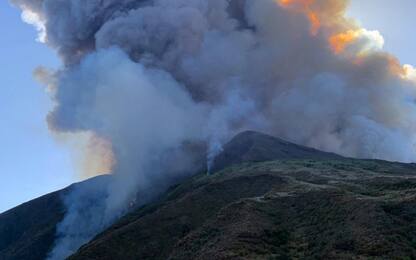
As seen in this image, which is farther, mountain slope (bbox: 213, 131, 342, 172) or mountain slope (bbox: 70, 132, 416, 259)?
mountain slope (bbox: 213, 131, 342, 172)

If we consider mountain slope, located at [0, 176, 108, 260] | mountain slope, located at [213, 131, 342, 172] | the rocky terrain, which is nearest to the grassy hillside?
the rocky terrain

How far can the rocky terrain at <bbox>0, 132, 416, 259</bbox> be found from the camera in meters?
37.0

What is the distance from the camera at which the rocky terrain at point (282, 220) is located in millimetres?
36969

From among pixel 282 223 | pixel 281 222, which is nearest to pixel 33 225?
pixel 281 222

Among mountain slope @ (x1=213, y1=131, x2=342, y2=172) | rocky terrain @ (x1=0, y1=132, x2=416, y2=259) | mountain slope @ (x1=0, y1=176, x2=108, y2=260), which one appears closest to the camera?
rocky terrain @ (x1=0, y1=132, x2=416, y2=259)

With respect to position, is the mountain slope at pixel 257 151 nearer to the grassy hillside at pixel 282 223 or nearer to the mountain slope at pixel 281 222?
the mountain slope at pixel 281 222

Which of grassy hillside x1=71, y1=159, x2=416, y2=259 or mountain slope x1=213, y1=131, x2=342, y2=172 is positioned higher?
mountain slope x1=213, y1=131, x2=342, y2=172

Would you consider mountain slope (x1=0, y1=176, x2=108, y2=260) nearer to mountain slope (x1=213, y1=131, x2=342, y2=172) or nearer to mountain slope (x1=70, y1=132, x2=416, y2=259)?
mountain slope (x1=70, y1=132, x2=416, y2=259)

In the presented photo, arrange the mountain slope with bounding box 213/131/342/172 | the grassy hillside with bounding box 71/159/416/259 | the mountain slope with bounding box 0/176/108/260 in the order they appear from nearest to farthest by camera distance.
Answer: the grassy hillside with bounding box 71/159/416/259, the mountain slope with bounding box 0/176/108/260, the mountain slope with bounding box 213/131/342/172

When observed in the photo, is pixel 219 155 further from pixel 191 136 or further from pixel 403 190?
→ pixel 403 190

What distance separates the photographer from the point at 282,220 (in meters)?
45.4

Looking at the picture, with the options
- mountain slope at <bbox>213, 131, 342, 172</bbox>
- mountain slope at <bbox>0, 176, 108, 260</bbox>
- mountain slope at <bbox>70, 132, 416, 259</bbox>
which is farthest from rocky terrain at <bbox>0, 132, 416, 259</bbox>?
mountain slope at <bbox>0, 176, 108, 260</bbox>

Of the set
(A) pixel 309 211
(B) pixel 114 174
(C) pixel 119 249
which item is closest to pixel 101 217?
(B) pixel 114 174

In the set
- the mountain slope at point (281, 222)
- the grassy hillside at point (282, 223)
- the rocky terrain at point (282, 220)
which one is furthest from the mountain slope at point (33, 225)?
the grassy hillside at point (282, 223)
